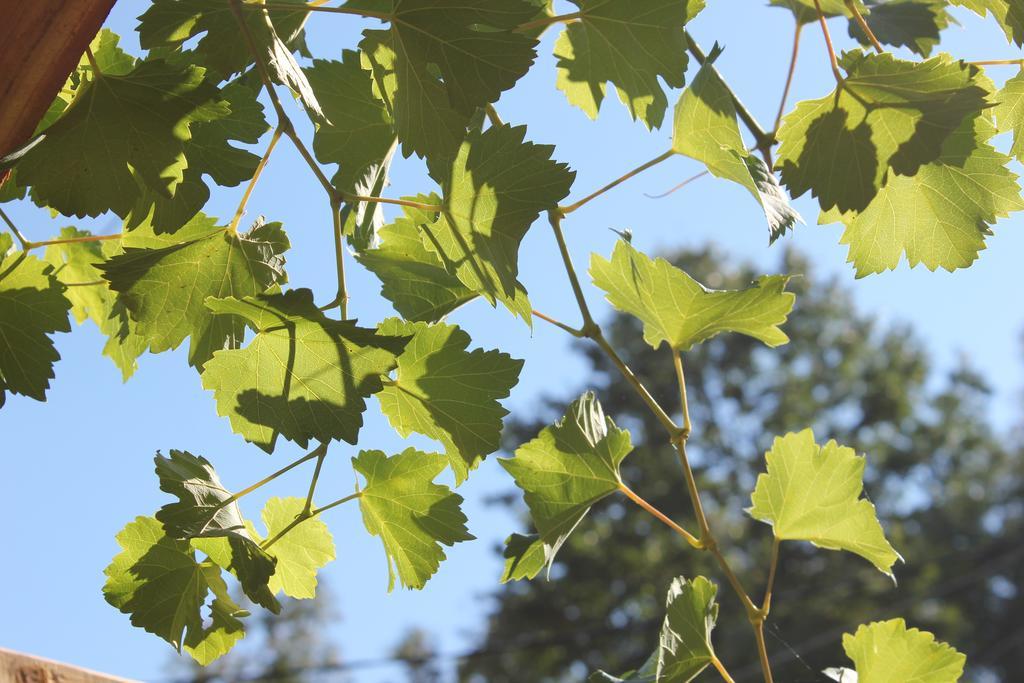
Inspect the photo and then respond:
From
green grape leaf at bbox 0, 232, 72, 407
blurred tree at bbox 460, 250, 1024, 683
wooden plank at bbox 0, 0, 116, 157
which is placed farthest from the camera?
blurred tree at bbox 460, 250, 1024, 683

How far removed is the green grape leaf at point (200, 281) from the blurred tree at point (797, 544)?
1128cm

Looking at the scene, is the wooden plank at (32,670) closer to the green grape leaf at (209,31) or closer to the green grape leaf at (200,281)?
the green grape leaf at (200,281)

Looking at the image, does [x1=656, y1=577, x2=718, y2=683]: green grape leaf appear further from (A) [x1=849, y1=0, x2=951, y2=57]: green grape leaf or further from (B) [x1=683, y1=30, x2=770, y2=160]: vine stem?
(A) [x1=849, y1=0, x2=951, y2=57]: green grape leaf

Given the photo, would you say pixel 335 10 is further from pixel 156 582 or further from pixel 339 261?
pixel 156 582

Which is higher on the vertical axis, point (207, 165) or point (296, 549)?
point (207, 165)

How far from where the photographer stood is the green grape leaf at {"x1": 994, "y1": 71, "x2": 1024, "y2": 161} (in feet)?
1.61

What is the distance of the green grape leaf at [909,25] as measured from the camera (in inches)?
21.5

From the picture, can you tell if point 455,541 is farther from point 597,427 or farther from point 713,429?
point 713,429

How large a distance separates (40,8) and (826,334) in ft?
52.0

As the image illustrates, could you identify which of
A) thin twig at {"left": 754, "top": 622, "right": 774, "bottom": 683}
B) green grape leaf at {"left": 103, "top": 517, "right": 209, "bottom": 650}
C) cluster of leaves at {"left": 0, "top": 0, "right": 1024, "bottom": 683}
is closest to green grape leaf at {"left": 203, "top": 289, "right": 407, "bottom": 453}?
cluster of leaves at {"left": 0, "top": 0, "right": 1024, "bottom": 683}

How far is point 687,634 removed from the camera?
0.46 metres

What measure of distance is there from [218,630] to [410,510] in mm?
113

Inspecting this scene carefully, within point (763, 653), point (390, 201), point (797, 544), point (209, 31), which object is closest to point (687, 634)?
point (763, 653)

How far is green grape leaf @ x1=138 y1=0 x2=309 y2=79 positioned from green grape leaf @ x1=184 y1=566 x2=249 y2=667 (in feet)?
0.78
